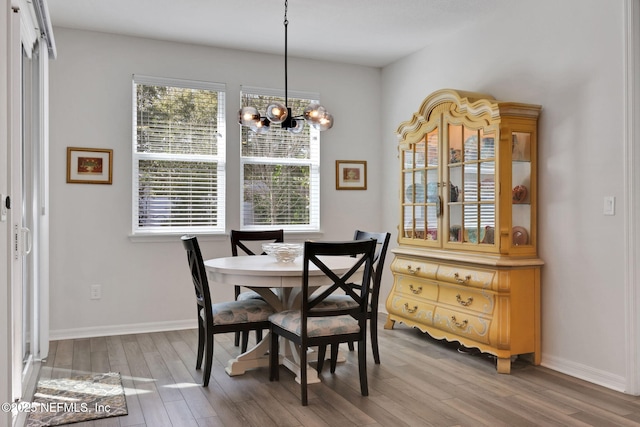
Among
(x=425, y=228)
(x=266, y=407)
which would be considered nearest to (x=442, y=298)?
(x=425, y=228)

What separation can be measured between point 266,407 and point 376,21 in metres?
3.14

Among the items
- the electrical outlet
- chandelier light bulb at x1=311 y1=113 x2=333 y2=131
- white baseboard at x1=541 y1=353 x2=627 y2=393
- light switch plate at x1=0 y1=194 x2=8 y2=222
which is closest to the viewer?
light switch plate at x1=0 y1=194 x2=8 y2=222

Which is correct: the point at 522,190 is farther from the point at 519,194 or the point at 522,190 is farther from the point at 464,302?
the point at 464,302

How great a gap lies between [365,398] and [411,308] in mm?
1463

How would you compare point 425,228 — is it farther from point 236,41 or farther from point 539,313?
point 236,41

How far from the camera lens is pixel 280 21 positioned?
432cm

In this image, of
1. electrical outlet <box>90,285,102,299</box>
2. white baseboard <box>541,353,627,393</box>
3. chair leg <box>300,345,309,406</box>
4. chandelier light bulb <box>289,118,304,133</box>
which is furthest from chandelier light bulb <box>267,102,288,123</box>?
white baseboard <box>541,353,627,393</box>

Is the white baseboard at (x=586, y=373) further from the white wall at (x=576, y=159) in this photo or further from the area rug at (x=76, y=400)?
the area rug at (x=76, y=400)

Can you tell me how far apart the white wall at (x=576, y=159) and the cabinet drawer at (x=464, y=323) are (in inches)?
18.3

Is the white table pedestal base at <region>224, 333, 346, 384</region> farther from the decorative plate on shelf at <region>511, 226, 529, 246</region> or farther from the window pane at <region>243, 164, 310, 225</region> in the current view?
the window pane at <region>243, 164, 310, 225</region>

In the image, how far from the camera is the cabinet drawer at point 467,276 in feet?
11.9

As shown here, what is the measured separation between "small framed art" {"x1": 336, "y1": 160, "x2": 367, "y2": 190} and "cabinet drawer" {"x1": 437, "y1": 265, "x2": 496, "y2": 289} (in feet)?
5.96

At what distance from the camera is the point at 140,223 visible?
4723 mm

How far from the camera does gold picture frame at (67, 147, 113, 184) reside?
445cm
